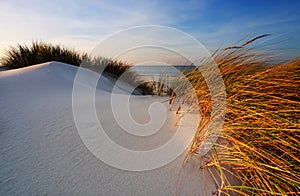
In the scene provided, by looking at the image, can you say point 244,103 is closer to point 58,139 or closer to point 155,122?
point 155,122

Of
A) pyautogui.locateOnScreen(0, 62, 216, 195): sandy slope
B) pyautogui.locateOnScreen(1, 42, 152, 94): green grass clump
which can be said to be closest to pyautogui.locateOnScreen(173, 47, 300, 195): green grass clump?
pyautogui.locateOnScreen(0, 62, 216, 195): sandy slope

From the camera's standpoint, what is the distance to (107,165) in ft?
3.12

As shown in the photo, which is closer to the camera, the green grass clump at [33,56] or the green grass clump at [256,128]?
the green grass clump at [256,128]

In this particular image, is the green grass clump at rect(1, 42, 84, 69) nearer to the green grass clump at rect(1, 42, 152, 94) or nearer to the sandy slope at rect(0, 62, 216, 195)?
A: the green grass clump at rect(1, 42, 152, 94)

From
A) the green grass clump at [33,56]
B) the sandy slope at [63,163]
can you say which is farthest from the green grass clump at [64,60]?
the sandy slope at [63,163]

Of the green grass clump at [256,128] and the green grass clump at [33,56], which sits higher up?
the green grass clump at [33,56]

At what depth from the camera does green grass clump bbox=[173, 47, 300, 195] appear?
2.57 ft

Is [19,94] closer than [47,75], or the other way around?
[19,94]

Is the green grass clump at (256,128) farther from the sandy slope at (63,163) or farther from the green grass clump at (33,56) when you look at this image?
the green grass clump at (33,56)

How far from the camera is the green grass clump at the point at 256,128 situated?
0.78 m

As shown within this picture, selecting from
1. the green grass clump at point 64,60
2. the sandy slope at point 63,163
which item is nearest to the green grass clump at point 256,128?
the sandy slope at point 63,163

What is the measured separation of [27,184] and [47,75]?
1661mm

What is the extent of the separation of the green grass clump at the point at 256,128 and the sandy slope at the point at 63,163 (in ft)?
0.53

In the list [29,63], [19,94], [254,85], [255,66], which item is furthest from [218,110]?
[29,63]
